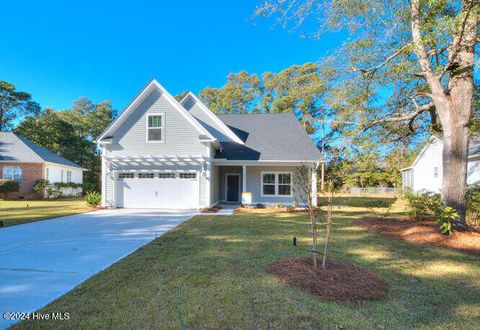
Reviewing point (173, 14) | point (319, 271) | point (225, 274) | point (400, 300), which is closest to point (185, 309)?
point (225, 274)

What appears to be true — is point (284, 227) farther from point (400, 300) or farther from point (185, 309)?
point (185, 309)

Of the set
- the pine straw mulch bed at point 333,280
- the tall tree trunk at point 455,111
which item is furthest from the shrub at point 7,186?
the tall tree trunk at point 455,111

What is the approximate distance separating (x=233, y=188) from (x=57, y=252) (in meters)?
12.0

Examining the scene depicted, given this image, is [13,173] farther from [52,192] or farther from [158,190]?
[158,190]

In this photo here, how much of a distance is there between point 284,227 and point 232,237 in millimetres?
2412

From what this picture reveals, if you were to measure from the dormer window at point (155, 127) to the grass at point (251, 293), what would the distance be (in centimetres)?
841

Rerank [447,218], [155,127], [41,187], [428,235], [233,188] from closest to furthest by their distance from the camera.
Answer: [447,218]
[428,235]
[155,127]
[233,188]
[41,187]

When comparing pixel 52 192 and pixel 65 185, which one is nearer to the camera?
pixel 52 192

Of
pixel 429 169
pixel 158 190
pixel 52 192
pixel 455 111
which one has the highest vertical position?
pixel 455 111

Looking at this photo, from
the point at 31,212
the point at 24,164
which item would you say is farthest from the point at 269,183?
the point at 24,164

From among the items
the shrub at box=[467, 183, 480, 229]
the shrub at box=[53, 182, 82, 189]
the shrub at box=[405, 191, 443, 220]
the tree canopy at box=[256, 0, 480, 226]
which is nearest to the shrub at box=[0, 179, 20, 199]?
the shrub at box=[53, 182, 82, 189]

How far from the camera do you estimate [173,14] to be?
15.2 meters

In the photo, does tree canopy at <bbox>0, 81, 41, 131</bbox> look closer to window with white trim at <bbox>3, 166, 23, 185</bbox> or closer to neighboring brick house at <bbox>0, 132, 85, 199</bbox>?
neighboring brick house at <bbox>0, 132, 85, 199</bbox>

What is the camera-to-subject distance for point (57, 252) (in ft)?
18.1
